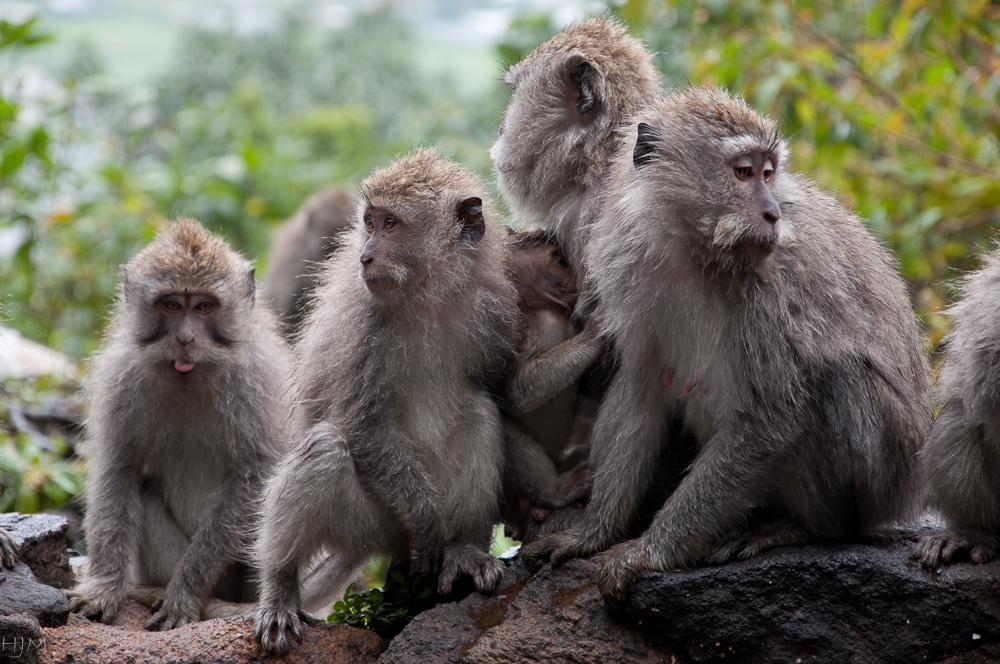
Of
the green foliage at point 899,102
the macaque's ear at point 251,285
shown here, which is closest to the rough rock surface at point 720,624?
the macaque's ear at point 251,285

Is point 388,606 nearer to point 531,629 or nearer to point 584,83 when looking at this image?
point 531,629

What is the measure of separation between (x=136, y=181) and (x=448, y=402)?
10.0m

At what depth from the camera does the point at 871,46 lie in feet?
34.9

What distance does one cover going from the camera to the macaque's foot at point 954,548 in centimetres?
438

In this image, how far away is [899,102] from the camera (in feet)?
32.3

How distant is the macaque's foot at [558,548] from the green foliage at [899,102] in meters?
4.62

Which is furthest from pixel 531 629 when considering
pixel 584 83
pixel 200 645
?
pixel 584 83

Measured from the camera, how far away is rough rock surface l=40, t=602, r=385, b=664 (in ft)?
15.2

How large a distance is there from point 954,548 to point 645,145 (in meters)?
2.24

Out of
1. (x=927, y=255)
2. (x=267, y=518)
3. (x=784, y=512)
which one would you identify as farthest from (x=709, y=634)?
(x=927, y=255)

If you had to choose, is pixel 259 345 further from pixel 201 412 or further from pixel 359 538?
pixel 359 538

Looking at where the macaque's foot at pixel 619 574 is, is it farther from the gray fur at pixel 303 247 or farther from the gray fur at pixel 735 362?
the gray fur at pixel 303 247

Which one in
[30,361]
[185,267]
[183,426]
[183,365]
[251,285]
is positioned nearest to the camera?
[183,365]

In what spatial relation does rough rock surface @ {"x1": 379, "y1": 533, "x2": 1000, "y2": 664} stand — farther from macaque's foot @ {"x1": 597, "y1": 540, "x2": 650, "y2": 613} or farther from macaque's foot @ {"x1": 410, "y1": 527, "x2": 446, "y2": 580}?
macaque's foot @ {"x1": 410, "y1": 527, "x2": 446, "y2": 580}
